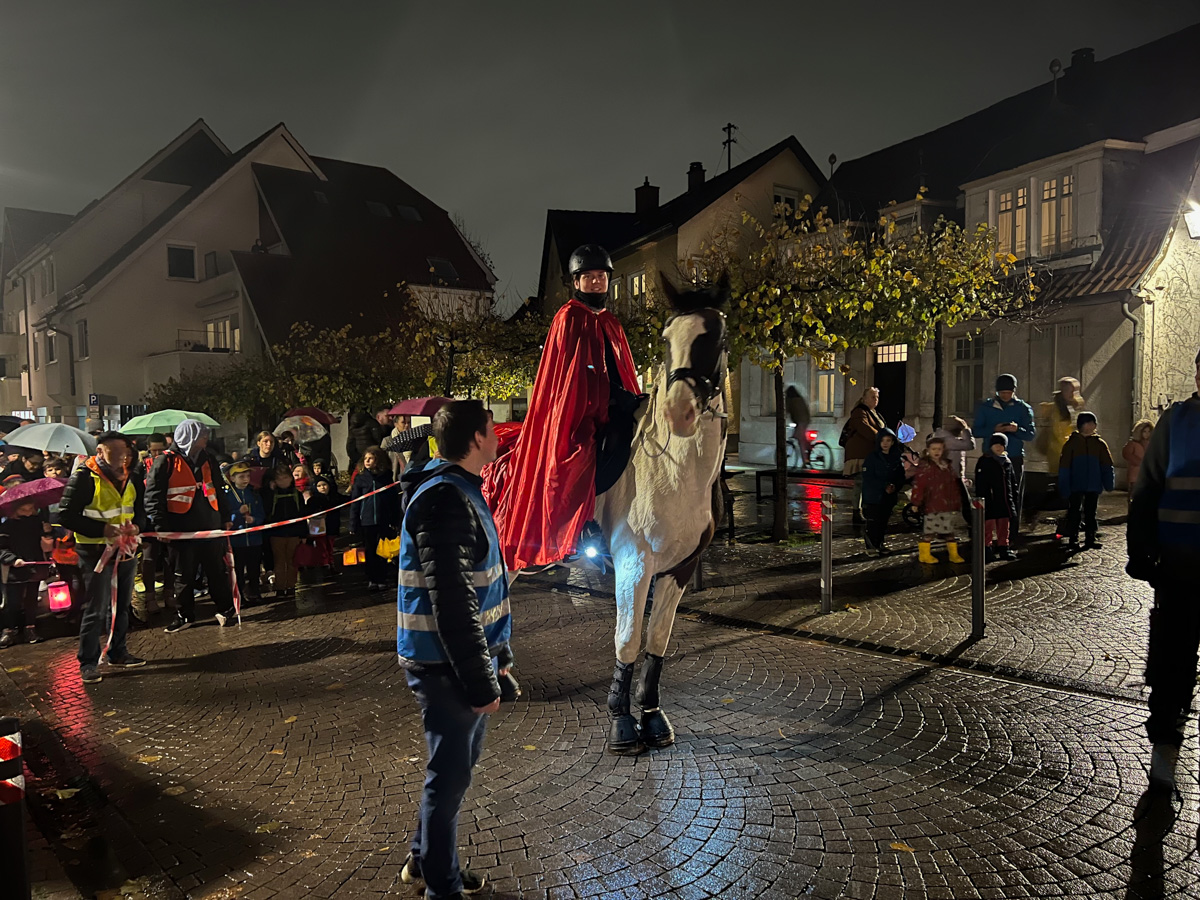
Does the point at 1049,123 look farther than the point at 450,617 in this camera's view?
Yes

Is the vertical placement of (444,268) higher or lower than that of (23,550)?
higher

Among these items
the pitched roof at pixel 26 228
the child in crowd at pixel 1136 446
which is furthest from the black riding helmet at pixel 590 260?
the pitched roof at pixel 26 228

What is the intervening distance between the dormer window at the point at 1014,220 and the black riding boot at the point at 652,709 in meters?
17.2

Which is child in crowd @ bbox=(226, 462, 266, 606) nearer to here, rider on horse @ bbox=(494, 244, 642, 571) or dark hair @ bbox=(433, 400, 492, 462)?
rider on horse @ bbox=(494, 244, 642, 571)

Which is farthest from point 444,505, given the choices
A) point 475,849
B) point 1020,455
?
point 1020,455

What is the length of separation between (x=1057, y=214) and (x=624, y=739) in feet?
58.9

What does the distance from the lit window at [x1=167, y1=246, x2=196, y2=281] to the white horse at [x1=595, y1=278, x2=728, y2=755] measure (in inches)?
1177

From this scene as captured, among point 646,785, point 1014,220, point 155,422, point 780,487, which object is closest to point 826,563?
point 646,785

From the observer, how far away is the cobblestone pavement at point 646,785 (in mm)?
3438

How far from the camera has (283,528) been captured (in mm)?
9594

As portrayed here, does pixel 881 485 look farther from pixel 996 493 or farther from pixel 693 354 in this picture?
pixel 693 354

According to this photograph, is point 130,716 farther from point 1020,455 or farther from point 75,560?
point 1020,455

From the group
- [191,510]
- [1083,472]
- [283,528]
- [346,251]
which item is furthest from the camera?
[346,251]

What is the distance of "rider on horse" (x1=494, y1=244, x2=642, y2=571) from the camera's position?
4.77m
